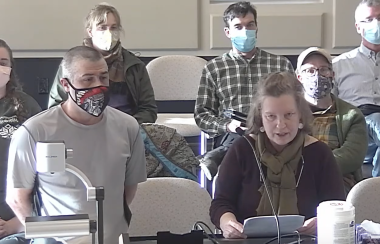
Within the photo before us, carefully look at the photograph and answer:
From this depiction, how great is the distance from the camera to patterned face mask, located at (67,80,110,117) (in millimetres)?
2031

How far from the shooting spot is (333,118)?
269 cm

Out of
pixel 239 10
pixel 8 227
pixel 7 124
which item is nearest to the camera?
pixel 8 227

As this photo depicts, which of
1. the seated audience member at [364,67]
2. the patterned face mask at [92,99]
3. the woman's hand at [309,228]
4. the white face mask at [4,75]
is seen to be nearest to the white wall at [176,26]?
the seated audience member at [364,67]

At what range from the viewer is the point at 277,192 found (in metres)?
1.98

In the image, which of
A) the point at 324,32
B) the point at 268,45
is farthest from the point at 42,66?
the point at 324,32

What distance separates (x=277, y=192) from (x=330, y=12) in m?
2.91

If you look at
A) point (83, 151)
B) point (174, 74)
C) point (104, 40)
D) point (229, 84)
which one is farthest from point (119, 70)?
point (83, 151)

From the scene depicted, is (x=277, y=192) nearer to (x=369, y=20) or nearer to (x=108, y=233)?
(x=108, y=233)

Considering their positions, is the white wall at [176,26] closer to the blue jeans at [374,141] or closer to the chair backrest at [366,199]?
the blue jeans at [374,141]

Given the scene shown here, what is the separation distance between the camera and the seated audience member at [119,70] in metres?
3.19

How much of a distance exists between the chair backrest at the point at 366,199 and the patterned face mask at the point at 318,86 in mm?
689

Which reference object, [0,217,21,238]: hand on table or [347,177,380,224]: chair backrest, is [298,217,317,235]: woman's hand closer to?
[347,177,380,224]: chair backrest

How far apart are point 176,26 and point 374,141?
194 centimetres

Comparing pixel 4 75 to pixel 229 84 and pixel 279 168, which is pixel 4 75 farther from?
pixel 279 168
